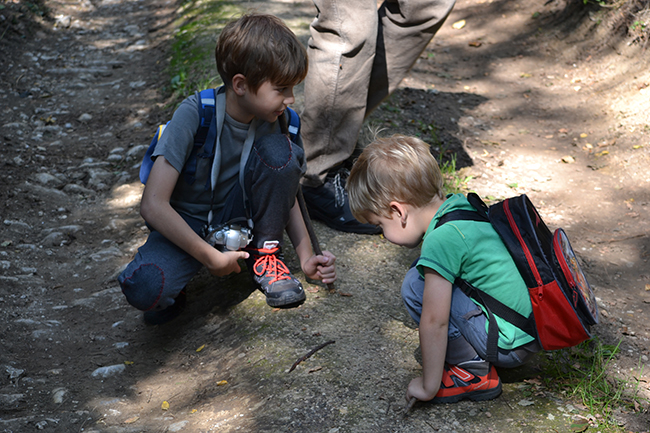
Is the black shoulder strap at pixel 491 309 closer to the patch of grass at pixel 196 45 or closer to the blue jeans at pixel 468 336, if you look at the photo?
the blue jeans at pixel 468 336

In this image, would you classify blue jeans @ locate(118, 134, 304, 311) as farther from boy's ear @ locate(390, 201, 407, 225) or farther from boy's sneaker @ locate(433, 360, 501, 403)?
boy's sneaker @ locate(433, 360, 501, 403)

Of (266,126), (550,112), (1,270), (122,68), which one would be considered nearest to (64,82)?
(122,68)

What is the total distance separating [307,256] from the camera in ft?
8.59

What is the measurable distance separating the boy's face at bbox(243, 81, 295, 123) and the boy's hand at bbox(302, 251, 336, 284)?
656 mm

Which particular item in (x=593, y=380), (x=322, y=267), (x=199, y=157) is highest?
(x=199, y=157)

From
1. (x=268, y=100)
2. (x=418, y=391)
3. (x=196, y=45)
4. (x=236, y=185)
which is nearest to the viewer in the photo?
(x=418, y=391)

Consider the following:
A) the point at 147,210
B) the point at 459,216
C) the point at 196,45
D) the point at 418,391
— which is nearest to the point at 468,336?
the point at 418,391

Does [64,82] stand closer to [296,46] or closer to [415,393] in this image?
[296,46]

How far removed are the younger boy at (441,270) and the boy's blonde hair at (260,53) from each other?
2.00 feet

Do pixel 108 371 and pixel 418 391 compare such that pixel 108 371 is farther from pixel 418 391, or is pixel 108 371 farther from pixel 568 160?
pixel 568 160

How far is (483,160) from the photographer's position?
4.15m

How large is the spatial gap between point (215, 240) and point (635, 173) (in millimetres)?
2942

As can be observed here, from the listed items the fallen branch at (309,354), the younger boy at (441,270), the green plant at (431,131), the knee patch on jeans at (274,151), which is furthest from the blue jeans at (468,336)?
the green plant at (431,131)

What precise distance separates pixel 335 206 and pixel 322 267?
2.31 ft
